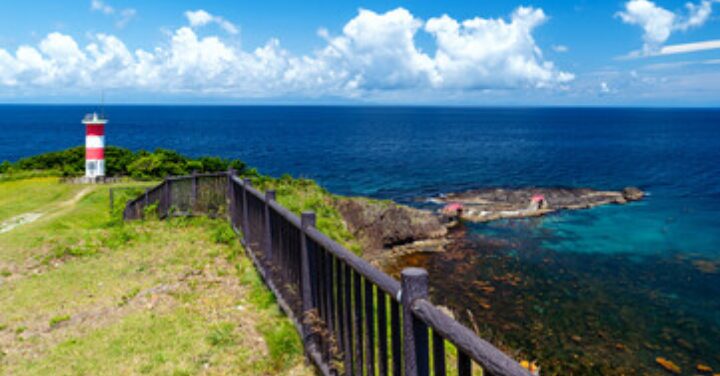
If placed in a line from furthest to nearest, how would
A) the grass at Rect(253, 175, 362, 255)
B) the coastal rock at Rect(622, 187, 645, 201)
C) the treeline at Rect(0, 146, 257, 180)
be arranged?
1. the coastal rock at Rect(622, 187, 645, 201)
2. the treeline at Rect(0, 146, 257, 180)
3. the grass at Rect(253, 175, 362, 255)

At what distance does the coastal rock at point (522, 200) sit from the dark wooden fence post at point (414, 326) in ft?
98.9

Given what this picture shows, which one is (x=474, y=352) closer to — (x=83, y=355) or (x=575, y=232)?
(x=83, y=355)

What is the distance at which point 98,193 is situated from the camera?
2078cm

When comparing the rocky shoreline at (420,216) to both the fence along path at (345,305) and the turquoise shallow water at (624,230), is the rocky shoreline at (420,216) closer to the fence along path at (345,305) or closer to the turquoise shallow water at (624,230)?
the turquoise shallow water at (624,230)

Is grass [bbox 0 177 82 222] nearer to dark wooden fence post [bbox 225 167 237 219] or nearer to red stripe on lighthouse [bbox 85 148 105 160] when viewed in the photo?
red stripe on lighthouse [bbox 85 148 105 160]

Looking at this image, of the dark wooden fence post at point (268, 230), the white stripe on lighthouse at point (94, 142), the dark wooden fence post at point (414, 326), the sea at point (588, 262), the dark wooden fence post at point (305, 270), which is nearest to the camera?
the dark wooden fence post at point (414, 326)

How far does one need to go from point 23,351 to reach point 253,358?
2942 millimetres

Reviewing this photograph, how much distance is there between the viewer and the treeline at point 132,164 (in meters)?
27.4

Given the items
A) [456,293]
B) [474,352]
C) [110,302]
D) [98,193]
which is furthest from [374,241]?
[474,352]

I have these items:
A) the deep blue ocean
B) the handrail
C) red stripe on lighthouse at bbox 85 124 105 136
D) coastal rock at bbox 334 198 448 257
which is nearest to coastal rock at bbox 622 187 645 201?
the deep blue ocean

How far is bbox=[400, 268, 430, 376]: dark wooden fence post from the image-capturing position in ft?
9.53

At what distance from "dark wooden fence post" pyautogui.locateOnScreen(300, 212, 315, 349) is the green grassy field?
1.47 ft

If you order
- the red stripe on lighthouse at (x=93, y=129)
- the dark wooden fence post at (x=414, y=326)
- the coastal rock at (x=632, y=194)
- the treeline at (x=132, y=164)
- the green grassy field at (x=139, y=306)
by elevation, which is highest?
the red stripe on lighthouse at (x=93, y=129)

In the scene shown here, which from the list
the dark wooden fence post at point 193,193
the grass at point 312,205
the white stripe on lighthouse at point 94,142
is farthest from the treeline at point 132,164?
the dark wooden fence post at point 193,193
